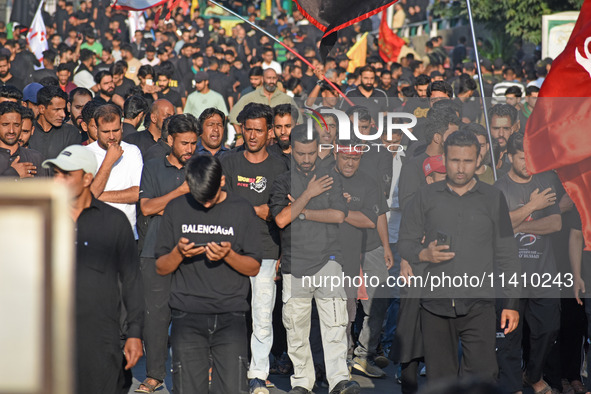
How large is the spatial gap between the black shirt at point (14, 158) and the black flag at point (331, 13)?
2.44 meters

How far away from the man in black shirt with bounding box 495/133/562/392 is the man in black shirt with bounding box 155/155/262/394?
232cm

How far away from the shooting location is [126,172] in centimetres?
754

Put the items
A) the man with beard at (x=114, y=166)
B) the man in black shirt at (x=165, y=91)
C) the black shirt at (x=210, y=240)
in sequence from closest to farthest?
the black shirt at (x=210, y=240), the man with beard at (x=114, y=166), the man in black shirt at (x=165, y=91)

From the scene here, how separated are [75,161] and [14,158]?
3.01 metres

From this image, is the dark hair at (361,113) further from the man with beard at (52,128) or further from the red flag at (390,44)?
the red flag at (390,44)

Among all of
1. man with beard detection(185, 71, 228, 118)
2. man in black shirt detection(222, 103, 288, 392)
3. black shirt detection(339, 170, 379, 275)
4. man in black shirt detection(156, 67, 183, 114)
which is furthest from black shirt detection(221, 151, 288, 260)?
man with beard detection(185, 71, 228, 118)

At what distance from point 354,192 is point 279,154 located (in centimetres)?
87

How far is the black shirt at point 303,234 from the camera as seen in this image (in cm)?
711

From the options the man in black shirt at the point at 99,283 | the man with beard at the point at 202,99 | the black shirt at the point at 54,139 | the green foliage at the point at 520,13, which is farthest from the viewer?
the green foliage at the point at 520,13

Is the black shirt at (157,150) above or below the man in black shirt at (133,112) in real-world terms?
below

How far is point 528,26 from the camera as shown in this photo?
26312mm

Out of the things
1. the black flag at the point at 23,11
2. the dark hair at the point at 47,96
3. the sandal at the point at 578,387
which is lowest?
the sandal at the point at 578,387

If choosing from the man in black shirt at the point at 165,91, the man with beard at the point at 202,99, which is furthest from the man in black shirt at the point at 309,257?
the man with beard at the point at 202,99

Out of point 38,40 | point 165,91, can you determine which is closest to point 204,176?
point 165,91
